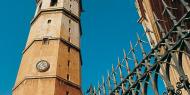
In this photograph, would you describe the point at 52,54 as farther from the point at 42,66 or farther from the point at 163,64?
the point at 163,64

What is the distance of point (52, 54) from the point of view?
2306 centimetres

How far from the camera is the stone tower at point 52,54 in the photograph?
21.3 metres

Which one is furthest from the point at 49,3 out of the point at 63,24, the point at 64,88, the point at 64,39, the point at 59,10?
the point at 64,88

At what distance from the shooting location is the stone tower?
2127 centimetres

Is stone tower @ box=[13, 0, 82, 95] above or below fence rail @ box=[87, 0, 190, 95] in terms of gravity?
above

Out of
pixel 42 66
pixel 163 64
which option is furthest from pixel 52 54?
pixel 163 64

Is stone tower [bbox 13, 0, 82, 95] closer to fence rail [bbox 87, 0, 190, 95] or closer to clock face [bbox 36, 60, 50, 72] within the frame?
clock face [bbox 36, 60, 50, 72]

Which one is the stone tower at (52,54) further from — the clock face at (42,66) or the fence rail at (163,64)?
the fence rail at (163,64)

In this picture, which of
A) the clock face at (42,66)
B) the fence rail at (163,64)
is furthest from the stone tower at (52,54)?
the fence rail at (163,64)

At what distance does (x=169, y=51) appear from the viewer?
6.92 m

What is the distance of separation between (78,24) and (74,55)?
4750 millimetres

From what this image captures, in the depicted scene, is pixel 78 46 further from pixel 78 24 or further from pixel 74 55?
pixel 78 24

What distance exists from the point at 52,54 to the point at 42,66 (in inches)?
59.9

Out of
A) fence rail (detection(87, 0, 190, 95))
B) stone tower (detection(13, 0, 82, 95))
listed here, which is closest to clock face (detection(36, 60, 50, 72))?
stone tower (detection(13, 0, 82, 95))
